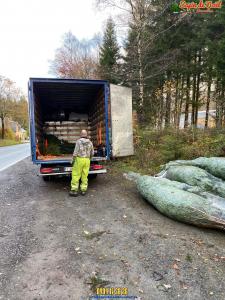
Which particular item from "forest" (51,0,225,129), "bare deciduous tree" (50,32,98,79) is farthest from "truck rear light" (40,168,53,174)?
"bare deciduous tree" (50,32,98,79)

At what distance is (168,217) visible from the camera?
16.0 ft

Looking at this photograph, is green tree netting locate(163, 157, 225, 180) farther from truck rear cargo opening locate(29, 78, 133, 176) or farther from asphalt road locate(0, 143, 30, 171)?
asphalt road locate(0, 143, 30, 171)

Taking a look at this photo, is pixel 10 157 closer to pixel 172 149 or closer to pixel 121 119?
pixel 121 119

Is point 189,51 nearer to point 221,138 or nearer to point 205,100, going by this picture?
point 205,100

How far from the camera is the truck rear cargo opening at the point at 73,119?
695 centimetres

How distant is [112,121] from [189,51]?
13112 mm

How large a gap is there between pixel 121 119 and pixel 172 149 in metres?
2.47

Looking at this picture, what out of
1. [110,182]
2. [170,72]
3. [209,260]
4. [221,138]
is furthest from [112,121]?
[170,72]

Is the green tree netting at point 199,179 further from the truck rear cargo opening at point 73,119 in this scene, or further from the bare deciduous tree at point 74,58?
the bare deciduous tree at point 74,58

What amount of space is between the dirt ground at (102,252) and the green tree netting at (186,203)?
0.18 meters

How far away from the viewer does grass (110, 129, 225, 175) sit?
8.54 metres

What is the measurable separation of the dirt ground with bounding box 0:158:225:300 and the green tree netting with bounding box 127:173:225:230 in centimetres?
18

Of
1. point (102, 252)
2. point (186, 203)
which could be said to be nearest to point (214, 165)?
point (186, 203)

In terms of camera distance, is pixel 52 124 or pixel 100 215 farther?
pixel 52 124
